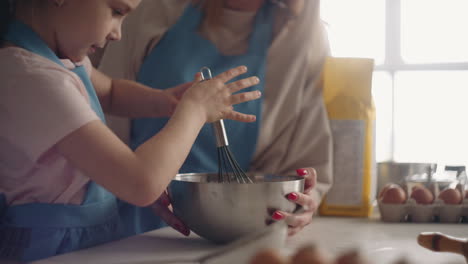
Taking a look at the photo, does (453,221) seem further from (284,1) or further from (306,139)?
(284,1)

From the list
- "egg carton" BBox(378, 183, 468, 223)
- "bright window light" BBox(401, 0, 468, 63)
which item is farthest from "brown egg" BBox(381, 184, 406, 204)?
"bright window light" BBox(401, 0, 468, 63)

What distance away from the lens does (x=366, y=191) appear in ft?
3.52

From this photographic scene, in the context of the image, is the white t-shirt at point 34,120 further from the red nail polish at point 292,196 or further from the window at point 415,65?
the window at point 415,65

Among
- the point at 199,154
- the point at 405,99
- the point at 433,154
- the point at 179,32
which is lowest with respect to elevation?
the point at 433,154

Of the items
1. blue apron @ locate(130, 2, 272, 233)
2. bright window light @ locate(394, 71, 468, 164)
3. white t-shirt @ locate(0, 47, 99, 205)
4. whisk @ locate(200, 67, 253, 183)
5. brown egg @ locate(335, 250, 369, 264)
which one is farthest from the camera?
bright window light @ locate(394, 71, 468, 164)

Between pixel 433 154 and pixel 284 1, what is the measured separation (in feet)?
6.09

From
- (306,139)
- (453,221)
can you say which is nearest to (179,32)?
(306,139)

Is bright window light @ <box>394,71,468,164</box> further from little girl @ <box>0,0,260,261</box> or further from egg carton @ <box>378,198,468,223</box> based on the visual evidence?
little girl @ <box>0,0,260,261</box>

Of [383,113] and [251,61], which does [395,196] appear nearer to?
[251,61]

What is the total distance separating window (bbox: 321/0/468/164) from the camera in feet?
8.92

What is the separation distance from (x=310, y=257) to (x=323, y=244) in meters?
0.39

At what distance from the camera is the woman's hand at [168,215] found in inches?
32.2

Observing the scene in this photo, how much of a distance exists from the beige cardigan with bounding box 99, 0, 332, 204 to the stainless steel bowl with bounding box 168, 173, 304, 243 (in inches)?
15.2

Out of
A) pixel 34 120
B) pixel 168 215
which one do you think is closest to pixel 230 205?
pixel 168 215
